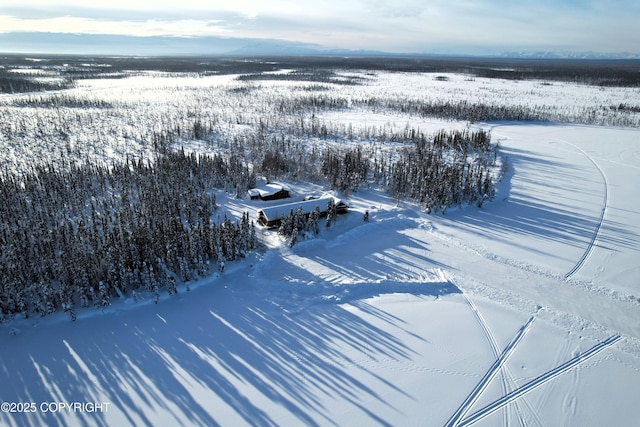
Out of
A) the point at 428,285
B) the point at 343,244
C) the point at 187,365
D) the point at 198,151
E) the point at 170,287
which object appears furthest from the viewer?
the point at 198,151

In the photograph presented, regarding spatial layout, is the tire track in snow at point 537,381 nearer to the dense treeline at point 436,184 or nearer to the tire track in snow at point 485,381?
the tire track in snow at point 485,381

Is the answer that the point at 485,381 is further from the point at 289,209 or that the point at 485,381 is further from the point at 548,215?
the point at 548,215

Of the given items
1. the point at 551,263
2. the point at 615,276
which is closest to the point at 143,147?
the point at 551,263

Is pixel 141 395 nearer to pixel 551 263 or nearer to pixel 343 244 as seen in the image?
pixel 343 244

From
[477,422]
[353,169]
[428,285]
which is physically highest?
[353,169]

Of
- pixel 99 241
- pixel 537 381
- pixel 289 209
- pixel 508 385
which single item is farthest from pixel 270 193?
pixel 537 381
